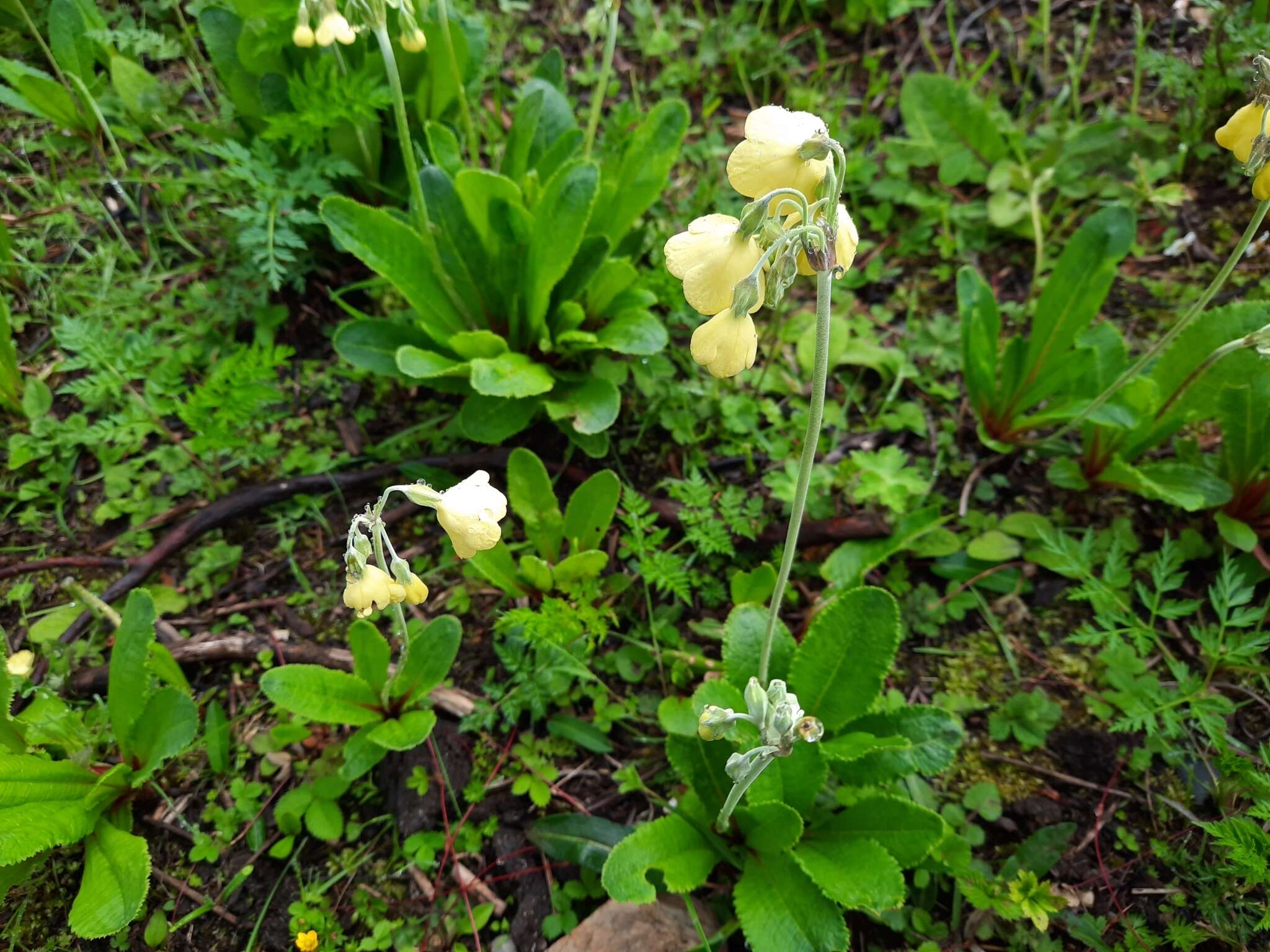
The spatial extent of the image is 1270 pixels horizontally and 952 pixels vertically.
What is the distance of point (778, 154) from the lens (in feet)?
4.12

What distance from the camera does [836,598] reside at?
200 cm

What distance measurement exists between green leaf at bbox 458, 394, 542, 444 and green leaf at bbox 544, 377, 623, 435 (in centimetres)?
10

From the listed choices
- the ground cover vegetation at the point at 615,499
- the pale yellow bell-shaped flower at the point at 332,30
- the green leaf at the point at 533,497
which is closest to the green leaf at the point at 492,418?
the ground cover vegetation at the point at 615,499

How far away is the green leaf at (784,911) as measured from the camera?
173cm

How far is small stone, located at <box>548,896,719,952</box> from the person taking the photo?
1897 millimetres

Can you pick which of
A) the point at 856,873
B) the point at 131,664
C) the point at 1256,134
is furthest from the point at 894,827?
the point at 131,664

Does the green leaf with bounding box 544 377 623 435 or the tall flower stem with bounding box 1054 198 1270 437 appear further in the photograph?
the green leaf with bounding box 544 377 623 435

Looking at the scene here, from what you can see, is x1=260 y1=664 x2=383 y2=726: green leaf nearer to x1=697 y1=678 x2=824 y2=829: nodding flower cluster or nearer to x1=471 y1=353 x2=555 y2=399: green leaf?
x1=471 y1=353 x2=555 y2=399: green leaf


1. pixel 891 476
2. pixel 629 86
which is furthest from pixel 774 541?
pixel 629 86

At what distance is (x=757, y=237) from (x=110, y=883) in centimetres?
196

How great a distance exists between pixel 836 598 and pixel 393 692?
1163mm

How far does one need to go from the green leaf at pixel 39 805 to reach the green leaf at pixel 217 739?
26 centimetres

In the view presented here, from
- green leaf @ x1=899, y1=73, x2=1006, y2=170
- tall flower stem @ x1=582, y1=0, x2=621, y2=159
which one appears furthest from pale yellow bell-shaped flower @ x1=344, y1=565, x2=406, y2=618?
green leaf @ x1=899, y1=73, x2=1006, y2=170

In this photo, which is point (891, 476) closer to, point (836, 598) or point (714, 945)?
point (836, 598)
